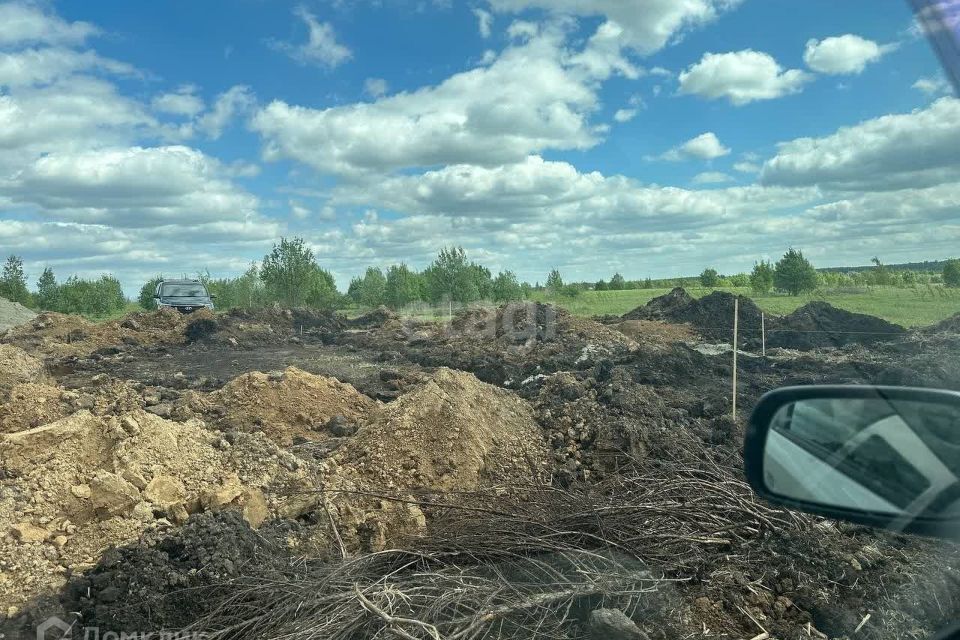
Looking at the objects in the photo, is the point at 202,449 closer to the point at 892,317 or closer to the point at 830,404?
the point at 830,404

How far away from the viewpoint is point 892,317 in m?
27.1

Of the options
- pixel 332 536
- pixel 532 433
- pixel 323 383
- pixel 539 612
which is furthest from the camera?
pixel 323 383

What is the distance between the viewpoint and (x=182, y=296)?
110 feet

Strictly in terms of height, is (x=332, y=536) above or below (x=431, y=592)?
below

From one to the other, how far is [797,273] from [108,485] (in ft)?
125

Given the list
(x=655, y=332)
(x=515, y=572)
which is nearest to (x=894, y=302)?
(x=655, y=332)

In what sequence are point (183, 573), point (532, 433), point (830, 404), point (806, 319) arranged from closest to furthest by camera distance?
point (830, 404) → point (183, 573) → point (532, 433) → point (806, 319)

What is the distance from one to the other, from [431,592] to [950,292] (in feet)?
98.2

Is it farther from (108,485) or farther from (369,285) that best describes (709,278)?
(108,485)

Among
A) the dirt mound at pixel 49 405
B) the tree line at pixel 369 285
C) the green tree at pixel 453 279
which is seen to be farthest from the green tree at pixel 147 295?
the dirt mound at pixel 49 405

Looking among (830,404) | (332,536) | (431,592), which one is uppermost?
(830,404)

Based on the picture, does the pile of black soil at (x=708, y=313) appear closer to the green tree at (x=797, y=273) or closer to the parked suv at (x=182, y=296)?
the green tree at (x=797, y=273)

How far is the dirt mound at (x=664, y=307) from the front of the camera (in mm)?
33062

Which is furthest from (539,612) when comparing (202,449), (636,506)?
(202,449)
